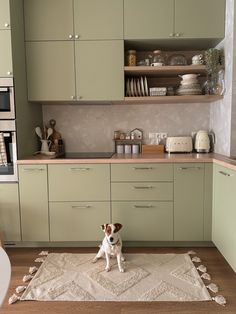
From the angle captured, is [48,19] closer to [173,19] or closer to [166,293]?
[173,19]

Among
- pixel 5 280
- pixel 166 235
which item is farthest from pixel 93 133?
pixel 5 280

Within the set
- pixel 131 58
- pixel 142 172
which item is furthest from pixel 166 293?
pixel 131 58

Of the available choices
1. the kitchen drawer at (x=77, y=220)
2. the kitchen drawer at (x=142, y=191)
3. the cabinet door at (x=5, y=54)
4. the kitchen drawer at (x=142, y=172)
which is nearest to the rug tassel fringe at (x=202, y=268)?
the kitchen drawer at (x=142, y=191)

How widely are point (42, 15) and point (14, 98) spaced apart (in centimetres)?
86

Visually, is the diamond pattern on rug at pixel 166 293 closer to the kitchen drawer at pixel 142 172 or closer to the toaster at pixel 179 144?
the kitchen drawer at pixel 142 172

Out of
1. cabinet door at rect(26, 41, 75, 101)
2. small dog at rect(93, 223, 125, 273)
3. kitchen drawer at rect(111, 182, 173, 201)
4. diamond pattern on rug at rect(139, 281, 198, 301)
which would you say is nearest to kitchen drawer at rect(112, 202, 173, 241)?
kitchen drawer at rect(111, 182, 173, 201)

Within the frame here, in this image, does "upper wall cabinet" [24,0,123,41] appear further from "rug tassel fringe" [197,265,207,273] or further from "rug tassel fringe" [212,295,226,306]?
"rug tassel fringe" [212,295,226,306]

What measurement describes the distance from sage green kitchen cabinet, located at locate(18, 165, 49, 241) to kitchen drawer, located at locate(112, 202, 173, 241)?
Answer: 64 centimetres

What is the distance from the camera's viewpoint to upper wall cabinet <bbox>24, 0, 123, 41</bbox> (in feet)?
8.02

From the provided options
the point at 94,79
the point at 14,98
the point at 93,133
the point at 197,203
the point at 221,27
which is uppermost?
the point at 221,27

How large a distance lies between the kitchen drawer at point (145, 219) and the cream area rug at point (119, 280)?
195mm

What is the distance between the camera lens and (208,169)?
233 centimetres

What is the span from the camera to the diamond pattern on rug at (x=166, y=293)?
1734mm

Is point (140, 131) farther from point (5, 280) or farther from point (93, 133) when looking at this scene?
point (5, 280)
